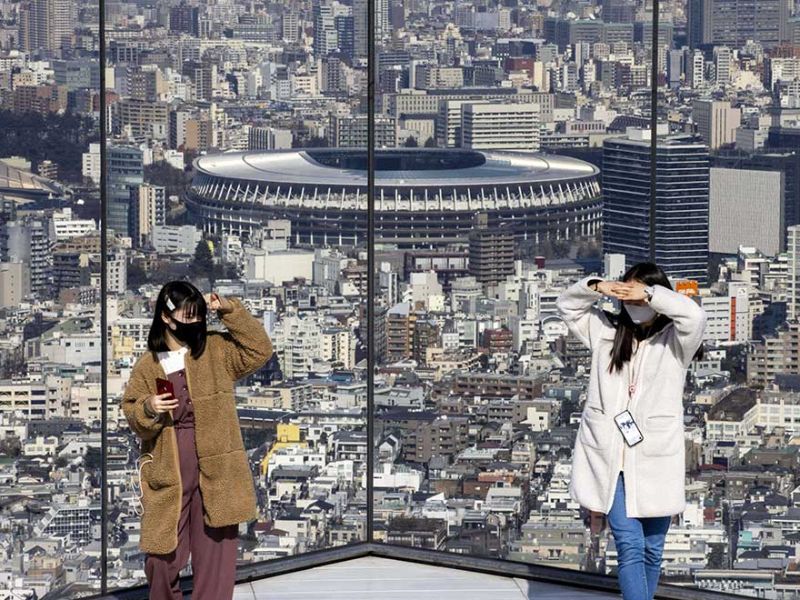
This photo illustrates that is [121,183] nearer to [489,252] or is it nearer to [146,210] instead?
[146,210]

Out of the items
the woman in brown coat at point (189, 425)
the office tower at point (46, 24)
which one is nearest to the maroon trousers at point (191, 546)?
the woman in brown coat at point (189, 425)

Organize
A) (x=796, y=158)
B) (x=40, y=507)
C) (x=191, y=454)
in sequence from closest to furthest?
(x=191, y=454), (x=40, y=507), (x=796, y=158)

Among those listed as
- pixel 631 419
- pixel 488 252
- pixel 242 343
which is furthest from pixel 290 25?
pixel 631 419

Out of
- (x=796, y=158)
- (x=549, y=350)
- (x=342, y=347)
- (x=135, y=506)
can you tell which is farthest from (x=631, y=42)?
(x=135, y=506)

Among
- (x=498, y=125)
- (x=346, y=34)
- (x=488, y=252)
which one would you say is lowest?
(x=488, y=252)

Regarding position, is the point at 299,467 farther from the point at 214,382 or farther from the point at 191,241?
the point at 214,382

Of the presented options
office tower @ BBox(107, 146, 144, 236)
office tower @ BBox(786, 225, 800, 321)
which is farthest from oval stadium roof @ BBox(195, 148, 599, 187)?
office tower @ BBox(786, 225, 800, 321)

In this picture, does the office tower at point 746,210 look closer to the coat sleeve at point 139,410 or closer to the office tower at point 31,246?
the coat sleeve at point 139,410

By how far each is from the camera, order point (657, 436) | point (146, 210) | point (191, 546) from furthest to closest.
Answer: point (146, 210) → point (191, 546) → point (657, 436)
